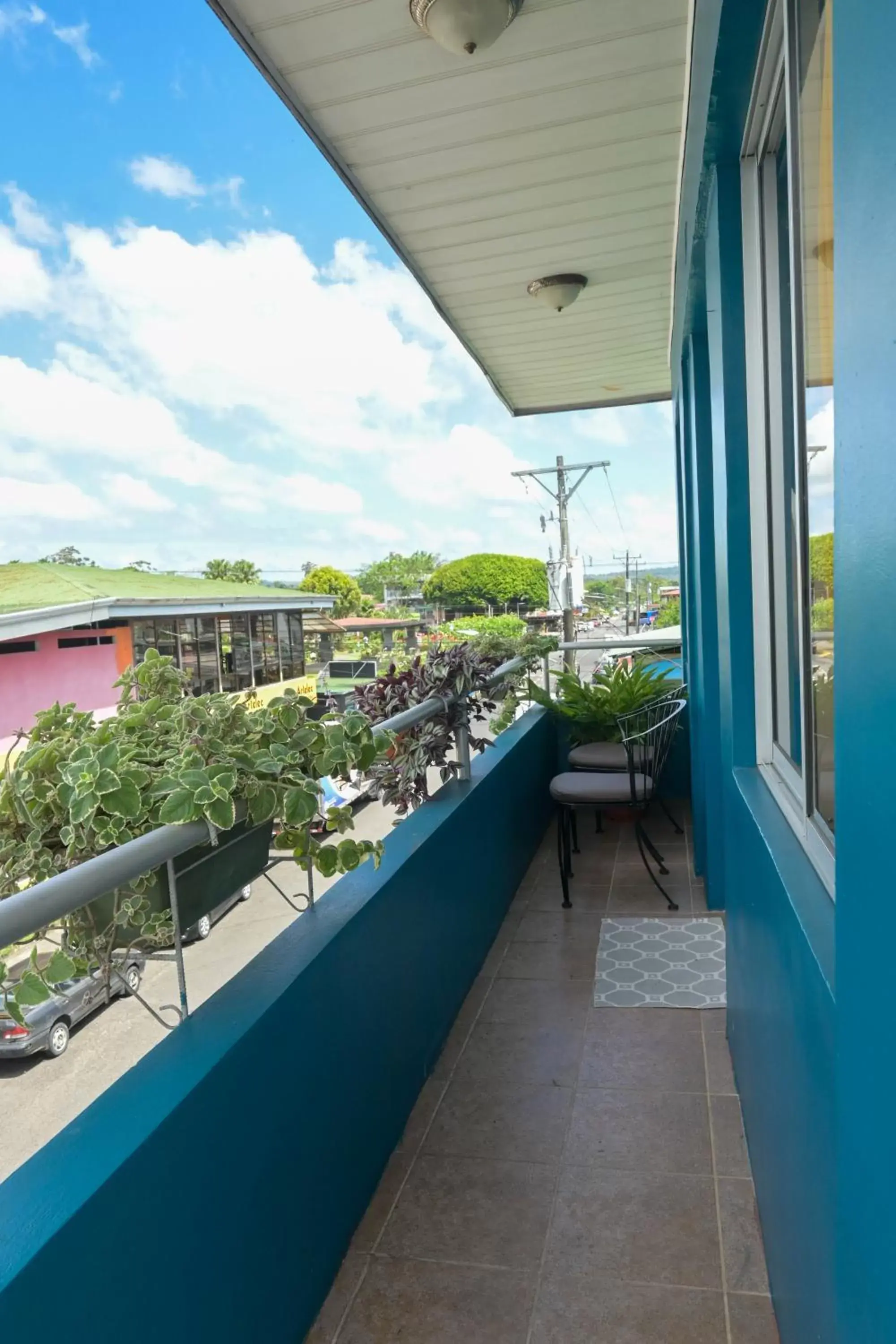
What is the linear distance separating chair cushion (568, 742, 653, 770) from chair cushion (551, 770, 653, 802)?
21 cm

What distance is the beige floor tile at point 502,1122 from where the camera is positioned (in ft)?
6.28

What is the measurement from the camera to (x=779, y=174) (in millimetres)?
1669

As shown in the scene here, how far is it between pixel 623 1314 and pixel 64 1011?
112 centimetres

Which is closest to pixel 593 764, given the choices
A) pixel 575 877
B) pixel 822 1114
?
pixel 575 877

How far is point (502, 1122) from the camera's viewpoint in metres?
2.02

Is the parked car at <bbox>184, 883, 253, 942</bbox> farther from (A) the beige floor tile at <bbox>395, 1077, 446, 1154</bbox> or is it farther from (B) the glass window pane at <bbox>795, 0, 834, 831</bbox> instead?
(B) the glass window pane at <bbox>795, 0, 834, 831</bbox>

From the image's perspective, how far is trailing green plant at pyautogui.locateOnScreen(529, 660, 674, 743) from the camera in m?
4.40

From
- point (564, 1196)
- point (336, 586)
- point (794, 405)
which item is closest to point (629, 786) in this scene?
point (564, 1196)

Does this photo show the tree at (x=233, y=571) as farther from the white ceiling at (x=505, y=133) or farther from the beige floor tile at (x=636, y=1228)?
the beige floor tile at (x=636, y=1228)

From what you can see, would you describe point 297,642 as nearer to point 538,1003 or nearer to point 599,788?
point 599,788

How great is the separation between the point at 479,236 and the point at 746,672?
2027 millimetres

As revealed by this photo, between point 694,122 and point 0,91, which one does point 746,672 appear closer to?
point 694,122

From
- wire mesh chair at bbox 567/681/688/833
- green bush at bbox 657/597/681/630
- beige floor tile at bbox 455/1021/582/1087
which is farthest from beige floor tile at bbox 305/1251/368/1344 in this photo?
green bush at bbox 657/597/681/630

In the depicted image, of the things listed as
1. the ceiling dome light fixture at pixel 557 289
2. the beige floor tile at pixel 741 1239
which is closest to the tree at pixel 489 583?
the ceiling dome light fixture at pixel 557 289
